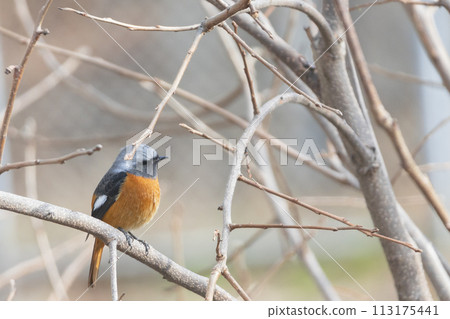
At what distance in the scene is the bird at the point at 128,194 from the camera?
4.37 feet

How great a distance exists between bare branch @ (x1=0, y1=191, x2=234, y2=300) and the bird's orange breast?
1.28 ft

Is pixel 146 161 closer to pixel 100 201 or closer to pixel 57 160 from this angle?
pixel 100 201

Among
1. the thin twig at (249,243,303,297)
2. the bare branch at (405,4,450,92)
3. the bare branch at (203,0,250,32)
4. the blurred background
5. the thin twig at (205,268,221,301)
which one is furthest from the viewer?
the blurred background

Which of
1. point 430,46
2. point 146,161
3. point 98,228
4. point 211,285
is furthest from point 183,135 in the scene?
point 211,285

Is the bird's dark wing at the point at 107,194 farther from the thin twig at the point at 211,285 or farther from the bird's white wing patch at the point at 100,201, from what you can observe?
the thin twig at the point at 211,285

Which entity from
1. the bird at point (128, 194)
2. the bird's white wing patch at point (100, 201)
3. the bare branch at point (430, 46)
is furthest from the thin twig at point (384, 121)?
the bird's white wing patch at point (100, 201)

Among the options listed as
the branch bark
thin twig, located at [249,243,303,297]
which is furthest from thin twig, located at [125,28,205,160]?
thin twig, located at [249,243,303,297]

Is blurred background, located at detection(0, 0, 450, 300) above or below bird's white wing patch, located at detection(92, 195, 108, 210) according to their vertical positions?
above

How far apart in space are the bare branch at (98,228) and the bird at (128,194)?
39cm

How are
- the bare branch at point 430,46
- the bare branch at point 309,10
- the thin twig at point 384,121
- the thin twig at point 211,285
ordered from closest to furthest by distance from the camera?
the thin twig at point 211,285 < the bare branch at point 309,10 < the thin twig at point 384,121 < the bare branch at point 430,46

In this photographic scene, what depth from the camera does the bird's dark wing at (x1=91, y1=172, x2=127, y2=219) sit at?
1333 millimetres

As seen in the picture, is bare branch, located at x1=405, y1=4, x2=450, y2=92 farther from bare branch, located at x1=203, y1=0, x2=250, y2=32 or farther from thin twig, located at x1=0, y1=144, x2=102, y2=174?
thin twig, located at x1=0, y1=144, x2=102, y2=174

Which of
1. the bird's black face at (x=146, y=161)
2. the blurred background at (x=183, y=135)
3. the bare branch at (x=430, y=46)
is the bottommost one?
the bird's black face at (x=146, y=161)

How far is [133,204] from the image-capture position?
1.33 m
